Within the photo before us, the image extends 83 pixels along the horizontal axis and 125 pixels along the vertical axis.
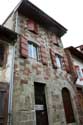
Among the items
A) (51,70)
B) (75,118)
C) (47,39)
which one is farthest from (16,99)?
(47,39)

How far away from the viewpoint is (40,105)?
6172mm

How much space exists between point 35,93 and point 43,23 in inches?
231

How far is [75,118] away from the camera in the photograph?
7.58 metres

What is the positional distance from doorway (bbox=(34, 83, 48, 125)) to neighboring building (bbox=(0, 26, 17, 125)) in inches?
67.6

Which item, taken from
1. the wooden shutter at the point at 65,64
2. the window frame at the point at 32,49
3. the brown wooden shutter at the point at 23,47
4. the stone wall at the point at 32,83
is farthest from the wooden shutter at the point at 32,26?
the wooden shutter at the point at 65,64

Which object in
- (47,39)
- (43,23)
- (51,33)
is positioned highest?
(43,23)

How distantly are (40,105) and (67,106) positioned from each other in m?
2.29

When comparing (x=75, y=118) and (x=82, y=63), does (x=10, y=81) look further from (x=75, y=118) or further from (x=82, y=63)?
(x=82, y=63)

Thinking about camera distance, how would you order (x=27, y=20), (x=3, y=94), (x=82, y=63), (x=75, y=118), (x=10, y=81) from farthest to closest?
(x=82, y=63) < (x=27, y=20) < (x=75, y=118) < (x=10, y=81) < (x=3, y=94)

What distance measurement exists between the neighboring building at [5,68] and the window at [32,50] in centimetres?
128

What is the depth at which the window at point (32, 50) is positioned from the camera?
7320 millimetres

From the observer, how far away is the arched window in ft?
23.9

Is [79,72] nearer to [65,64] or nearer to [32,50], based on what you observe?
[65,64]

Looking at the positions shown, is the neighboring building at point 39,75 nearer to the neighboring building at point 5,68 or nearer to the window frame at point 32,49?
the window frame at point 32,49
